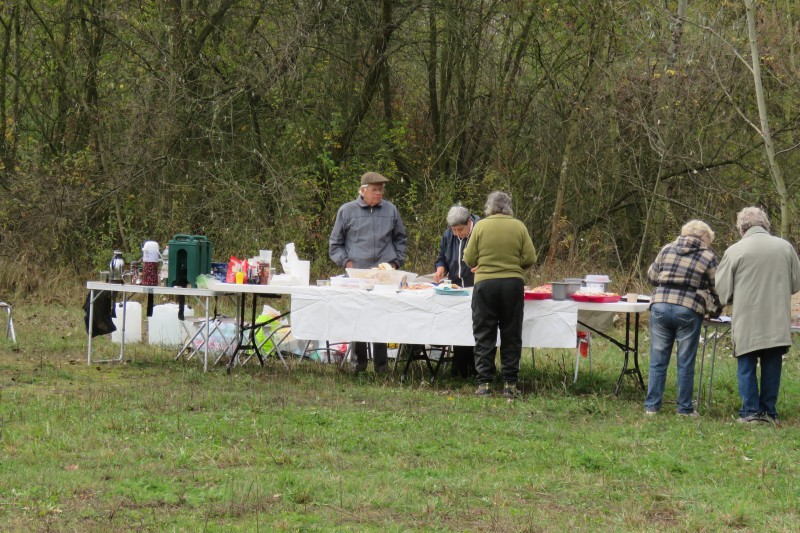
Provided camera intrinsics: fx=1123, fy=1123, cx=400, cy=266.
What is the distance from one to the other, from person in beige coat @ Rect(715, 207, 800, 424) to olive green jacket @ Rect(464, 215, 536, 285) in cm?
150

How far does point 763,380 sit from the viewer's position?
8148 millimetres

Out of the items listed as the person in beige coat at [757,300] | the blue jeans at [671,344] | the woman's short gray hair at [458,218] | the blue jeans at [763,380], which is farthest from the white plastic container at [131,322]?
the blue jeans at [763,380]

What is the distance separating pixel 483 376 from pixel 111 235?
975 centimetres

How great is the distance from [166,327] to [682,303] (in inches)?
221

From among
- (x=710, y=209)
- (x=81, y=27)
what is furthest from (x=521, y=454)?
(x=81, y=27)

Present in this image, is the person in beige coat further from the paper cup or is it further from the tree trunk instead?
the tree trunk

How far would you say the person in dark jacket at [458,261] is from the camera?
9648 mm

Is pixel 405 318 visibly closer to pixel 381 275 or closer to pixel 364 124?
pixel 381 275

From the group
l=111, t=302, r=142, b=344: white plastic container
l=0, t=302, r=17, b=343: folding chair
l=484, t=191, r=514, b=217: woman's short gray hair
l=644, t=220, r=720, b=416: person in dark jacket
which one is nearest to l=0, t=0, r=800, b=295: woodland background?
l=111, t=302, r=142, b=344: white plastic container

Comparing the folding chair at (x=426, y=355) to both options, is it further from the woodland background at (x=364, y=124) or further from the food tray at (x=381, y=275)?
the woodland background at (x=364, y=124)

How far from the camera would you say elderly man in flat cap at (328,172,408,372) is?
400 inches

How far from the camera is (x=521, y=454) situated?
21.4 feet

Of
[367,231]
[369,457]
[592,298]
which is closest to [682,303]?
[592,298]

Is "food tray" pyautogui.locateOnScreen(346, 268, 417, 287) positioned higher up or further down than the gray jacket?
further down
